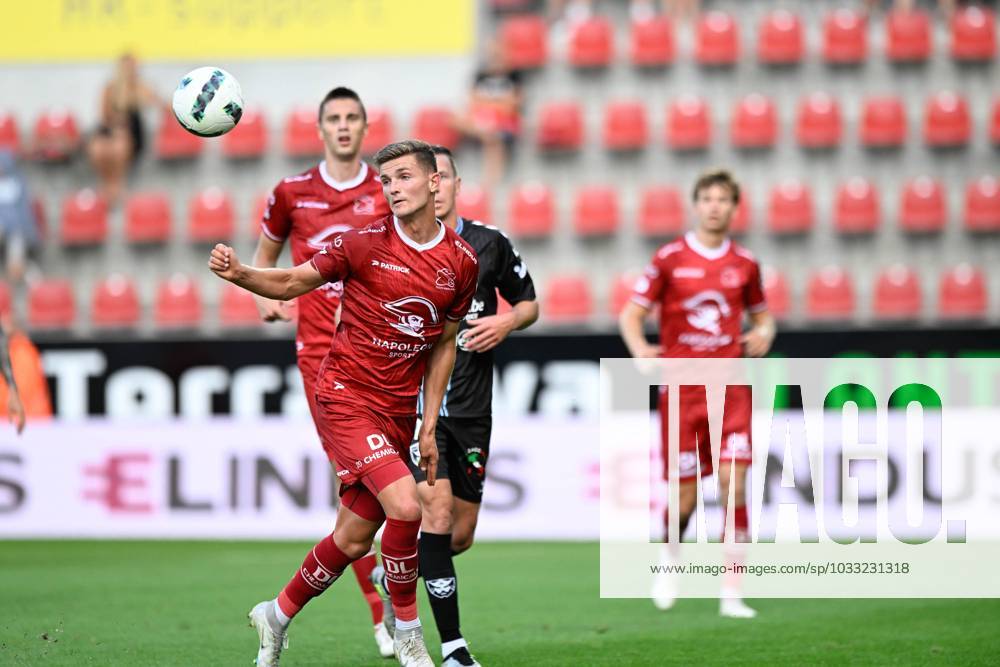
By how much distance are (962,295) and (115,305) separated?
8.91 m

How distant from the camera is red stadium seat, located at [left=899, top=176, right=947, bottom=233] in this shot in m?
15.6

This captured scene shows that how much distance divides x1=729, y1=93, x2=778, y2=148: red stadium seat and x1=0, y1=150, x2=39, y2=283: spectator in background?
7.84 meters

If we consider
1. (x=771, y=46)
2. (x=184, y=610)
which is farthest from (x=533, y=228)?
(x=184, y=610)

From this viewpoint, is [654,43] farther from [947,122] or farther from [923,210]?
[923,210]

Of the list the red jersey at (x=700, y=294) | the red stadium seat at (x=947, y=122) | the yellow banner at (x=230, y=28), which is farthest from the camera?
the yellow banner at (x=230, y=28)

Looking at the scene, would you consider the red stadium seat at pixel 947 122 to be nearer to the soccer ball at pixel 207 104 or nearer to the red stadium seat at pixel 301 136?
the red stadium seat at pixel 301 136

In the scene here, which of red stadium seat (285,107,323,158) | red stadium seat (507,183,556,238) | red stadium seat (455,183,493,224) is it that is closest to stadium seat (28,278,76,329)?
red stadium seat (285,107,323,158)

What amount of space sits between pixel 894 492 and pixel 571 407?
283 cm

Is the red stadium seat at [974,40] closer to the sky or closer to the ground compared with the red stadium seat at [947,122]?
closer to the sky

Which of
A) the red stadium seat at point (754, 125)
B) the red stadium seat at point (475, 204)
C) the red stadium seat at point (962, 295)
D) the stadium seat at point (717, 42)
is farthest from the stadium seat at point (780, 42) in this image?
the red stadium seat at point (475, 204)

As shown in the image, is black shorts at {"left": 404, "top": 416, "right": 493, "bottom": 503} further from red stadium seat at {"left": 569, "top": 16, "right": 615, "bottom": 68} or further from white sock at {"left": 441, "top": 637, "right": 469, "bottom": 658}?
red stadium seat at {"left": 569, "top": 16, "right": 615, "bottom": 68}

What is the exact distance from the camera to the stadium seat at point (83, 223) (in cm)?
1659

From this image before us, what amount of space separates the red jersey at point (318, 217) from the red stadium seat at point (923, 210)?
9.74 m

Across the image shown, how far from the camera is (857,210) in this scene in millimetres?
15688
